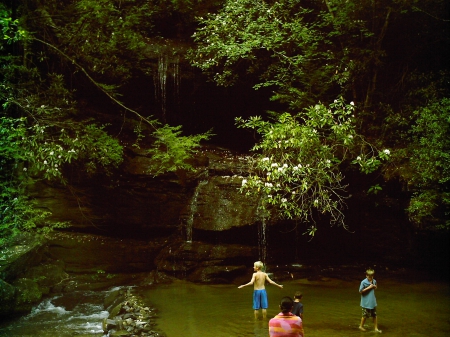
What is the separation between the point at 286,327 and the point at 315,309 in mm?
6002

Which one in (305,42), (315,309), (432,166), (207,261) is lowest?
(315,309)

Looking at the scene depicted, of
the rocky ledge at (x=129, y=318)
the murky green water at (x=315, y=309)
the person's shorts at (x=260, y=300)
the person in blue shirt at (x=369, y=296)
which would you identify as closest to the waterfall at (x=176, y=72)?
the murky green water at (x=315, y=309)

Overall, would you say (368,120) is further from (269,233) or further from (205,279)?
(205,279)

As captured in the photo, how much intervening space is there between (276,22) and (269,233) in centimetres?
752

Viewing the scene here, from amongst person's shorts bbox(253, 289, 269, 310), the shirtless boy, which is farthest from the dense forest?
person's shorts bbox(253, 289, 269, 310)

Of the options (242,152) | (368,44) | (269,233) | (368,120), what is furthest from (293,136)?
(242,152)

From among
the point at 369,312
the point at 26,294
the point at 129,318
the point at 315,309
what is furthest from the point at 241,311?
the point at 26,294

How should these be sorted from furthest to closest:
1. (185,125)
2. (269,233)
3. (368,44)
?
(185,125), (368,44), (269,233)

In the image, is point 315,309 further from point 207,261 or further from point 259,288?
point 207,261

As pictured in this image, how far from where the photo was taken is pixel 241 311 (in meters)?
10.0

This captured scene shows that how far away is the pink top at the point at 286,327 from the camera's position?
4.69 metres

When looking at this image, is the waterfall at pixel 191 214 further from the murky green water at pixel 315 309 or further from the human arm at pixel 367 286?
the human arm at pixel 367 286

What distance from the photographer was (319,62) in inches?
609

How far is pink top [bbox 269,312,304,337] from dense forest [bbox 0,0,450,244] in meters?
4.62
